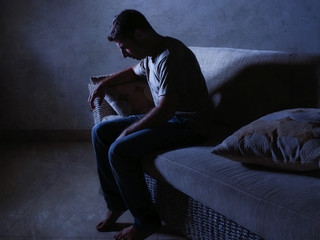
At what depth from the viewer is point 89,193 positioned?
1.99 meters

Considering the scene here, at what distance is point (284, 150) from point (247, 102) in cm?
62

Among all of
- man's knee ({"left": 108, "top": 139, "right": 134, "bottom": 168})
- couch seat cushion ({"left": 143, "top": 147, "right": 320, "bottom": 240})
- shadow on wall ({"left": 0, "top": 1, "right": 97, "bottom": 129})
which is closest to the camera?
couch seat cushion ({"left": 143, "top": 147, "right": 320, "bottom": 240})

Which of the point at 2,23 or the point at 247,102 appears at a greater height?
the point at 2,23

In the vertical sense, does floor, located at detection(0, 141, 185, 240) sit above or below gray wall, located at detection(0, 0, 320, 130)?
below

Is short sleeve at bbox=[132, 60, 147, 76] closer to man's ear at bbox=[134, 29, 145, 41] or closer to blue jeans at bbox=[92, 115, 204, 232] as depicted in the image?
man's ear at bbox=[134, 29, 145, 41]

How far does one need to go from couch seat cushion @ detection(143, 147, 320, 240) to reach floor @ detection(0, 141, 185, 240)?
42cm

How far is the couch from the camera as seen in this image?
101 centimetres

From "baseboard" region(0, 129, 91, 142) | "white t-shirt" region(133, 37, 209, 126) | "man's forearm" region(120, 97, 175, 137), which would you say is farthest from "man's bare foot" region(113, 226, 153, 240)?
"baseboard" region(0, 129, 91, 142)

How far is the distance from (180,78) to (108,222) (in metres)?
0.78

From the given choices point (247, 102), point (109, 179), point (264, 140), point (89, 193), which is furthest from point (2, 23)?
point (264, 140)

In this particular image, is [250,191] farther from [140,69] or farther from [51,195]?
[51,195]

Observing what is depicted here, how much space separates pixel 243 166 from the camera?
4.07 ft

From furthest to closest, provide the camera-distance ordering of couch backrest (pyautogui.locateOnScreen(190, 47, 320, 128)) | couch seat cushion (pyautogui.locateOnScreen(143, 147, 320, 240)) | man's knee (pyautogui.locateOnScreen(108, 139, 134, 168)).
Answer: couch backrest (pyautogui.locateOnScreen(190, 47, 320, 128)) < man's knee (pyautogui.locateOnScreen(108, 139, 134, 168)) < couch seat cushion (pyautogui.locateOnScreen(143, 147, 320, 240))

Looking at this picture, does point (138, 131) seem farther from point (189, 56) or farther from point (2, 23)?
point (2, 23)
